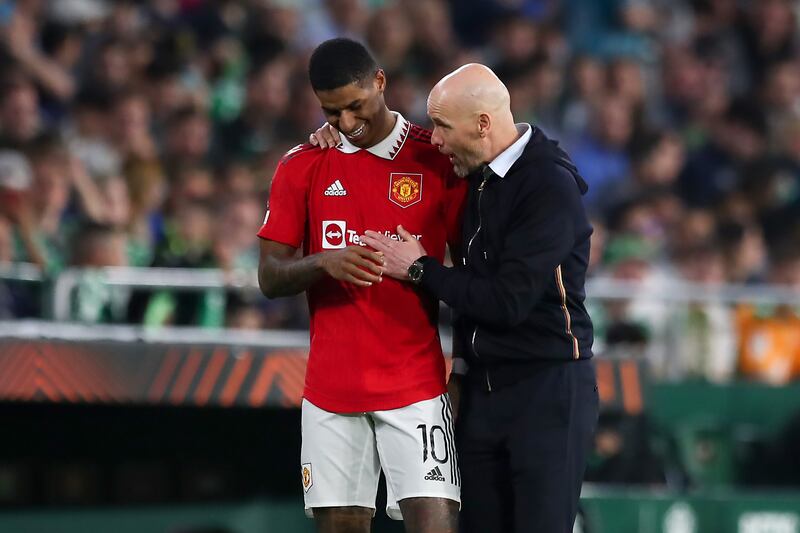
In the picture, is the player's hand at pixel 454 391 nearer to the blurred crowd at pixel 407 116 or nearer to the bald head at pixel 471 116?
the bald head at pixel 471 116

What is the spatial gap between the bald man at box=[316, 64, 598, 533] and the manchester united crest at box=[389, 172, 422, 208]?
0.45ft

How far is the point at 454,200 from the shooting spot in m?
4.82

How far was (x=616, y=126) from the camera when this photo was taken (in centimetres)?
1141

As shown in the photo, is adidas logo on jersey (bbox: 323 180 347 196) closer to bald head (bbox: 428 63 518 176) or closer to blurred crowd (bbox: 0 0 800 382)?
bald head (bbox: 428 63 518 176)

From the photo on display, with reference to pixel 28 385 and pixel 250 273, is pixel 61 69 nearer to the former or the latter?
pixel 250 273

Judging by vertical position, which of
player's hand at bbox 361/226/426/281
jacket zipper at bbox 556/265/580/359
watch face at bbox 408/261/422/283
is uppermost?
player's hand at bbox 361/226/426/281

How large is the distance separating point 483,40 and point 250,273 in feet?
15.4

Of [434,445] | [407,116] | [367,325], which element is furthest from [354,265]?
[407,116]

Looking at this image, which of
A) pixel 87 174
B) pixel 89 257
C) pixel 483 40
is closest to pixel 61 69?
pixel 87 174

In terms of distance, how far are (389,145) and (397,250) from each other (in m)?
0.38

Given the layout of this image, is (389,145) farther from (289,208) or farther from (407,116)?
(407,116)

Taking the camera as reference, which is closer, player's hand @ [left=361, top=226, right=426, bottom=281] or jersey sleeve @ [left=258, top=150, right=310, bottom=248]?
player's hand @ [left=361, top=226, right=426, bottom=281]

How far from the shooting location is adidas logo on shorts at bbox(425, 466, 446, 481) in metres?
4.63

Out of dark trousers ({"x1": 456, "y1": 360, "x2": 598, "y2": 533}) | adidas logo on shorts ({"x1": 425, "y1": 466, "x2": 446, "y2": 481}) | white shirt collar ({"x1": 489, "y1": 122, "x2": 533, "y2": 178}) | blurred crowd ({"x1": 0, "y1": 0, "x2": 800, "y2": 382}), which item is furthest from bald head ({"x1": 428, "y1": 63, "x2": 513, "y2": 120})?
blurred crowd ({"x1": 0, "y1": 0, "x2": 800, "y2": 382})
